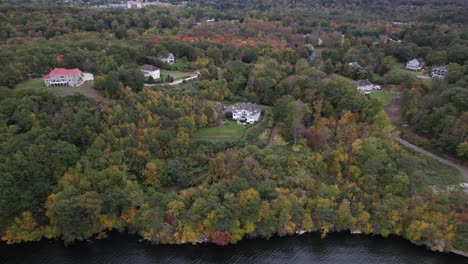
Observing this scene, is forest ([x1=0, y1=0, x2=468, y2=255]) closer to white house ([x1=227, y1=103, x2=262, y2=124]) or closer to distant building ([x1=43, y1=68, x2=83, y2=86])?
white house ([x1=227, y1=103, x2=262, y2=124])

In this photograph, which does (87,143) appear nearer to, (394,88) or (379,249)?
(379,249)

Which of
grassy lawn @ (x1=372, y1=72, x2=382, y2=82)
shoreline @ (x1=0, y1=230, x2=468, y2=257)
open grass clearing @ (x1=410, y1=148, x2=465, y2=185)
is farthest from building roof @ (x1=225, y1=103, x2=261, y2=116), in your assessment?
grassy lawn @ (x1=372, y1=72, x2=382, y2=82)

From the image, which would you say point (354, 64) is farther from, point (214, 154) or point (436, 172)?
point (214, 154)

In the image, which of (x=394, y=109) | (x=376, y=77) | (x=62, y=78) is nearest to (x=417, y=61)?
(x=376, y=77)

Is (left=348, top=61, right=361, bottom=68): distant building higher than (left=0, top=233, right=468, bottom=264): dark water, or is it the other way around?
(left=348, top=61, right=361, bottom=68): distant building

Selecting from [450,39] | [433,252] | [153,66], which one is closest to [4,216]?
[153,66]
